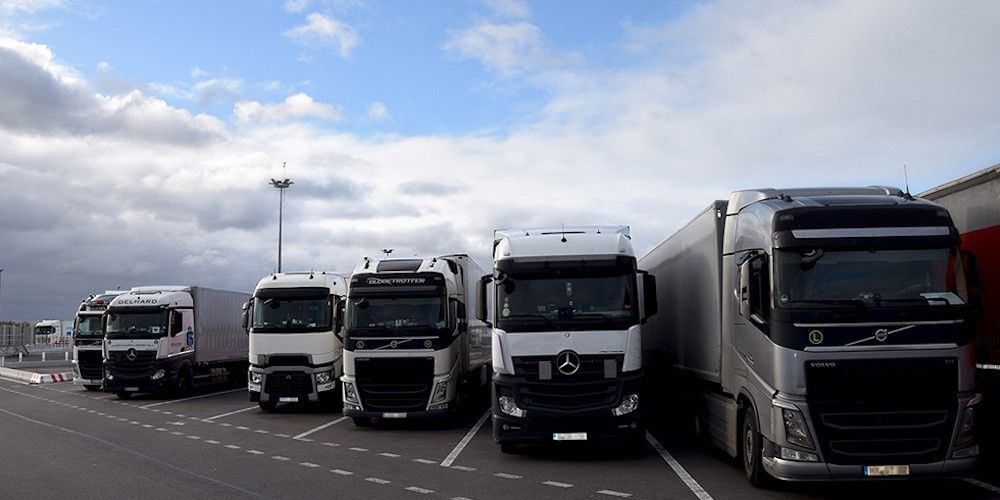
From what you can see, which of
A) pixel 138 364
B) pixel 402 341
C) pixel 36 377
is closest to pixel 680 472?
pixel 402 341

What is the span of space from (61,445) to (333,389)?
7127mm

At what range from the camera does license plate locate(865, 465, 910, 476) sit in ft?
31.1

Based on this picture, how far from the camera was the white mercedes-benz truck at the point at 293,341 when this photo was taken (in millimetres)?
21844

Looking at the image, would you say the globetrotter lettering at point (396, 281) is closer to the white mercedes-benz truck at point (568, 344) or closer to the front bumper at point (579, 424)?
the white mercedes-benz truck at point (568, 344)

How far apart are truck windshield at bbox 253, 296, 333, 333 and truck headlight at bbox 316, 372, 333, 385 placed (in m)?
1.09

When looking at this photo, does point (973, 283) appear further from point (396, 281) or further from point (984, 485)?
point (396, 281)

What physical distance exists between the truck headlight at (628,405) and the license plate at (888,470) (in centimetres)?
430

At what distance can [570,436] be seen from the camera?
13234 millimetres

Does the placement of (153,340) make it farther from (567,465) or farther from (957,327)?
(957,327)

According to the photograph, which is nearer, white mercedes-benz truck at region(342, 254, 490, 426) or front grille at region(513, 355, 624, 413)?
front grille at region(513, 355, 624, 413)

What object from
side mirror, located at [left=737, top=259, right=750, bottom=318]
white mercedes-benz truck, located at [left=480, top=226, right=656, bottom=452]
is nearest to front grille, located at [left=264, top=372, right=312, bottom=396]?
white mercedes-benz truck, located at [left=480, top=226, right=656, bottom=452]

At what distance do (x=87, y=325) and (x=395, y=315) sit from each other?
18540 mm

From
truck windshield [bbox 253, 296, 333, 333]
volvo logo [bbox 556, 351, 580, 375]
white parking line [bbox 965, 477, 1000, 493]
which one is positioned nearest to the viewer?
white parking line [bbox 965, 477, 1000, 493]

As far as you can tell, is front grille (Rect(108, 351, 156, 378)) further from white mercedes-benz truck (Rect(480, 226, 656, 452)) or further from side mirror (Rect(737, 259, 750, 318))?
side mirror (Rect(737, 259, 750, 318))
